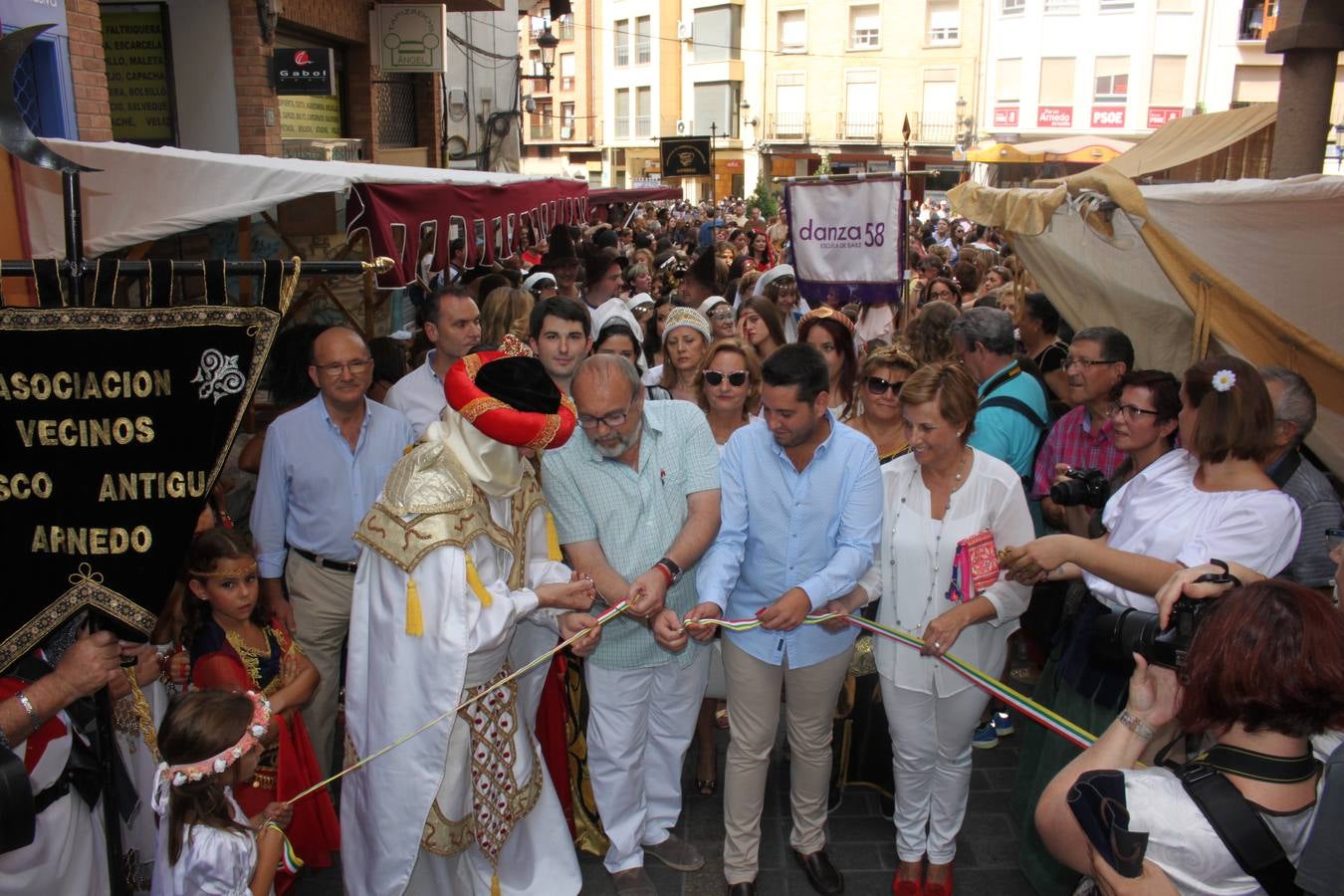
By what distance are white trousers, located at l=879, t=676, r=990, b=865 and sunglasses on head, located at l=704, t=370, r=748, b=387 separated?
5.12 ft

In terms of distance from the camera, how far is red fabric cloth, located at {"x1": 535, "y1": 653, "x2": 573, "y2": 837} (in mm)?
4262

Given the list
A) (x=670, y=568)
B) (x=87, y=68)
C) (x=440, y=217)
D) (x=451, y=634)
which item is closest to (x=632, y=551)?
(x=670, y=568)

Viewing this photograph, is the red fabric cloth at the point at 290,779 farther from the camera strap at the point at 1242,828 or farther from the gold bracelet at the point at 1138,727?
the camera strap at the point at 1242,828

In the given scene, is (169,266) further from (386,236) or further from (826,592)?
(386,236)

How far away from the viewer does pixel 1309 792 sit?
6.76 feet

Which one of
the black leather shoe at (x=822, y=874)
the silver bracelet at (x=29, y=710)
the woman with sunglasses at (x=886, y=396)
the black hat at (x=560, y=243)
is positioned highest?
the black hat at (x=560, y=243)

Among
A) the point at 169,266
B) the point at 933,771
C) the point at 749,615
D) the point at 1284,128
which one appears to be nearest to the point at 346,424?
the point at 169,266

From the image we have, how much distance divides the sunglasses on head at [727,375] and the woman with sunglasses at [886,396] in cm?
61

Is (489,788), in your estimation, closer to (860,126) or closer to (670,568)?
(670,568)

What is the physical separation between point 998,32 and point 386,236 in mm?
38058

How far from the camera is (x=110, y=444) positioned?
2.70 meters

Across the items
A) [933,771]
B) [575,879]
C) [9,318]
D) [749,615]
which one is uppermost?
[9,318]

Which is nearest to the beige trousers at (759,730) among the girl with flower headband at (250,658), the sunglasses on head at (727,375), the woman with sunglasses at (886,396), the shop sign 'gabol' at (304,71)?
the woman with sunglasses at (886,396)

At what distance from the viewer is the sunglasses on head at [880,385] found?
4691mm
